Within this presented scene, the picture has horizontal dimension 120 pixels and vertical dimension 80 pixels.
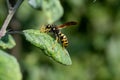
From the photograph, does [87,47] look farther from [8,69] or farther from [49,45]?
[49,45]

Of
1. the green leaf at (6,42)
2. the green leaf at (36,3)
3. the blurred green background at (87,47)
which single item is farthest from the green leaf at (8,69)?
the blurred green background at (87,47)

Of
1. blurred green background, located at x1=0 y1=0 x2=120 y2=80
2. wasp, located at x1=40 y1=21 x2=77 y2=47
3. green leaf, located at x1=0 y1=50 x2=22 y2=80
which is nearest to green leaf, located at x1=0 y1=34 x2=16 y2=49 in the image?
green leaf, located at x1=0 y1=50 x2=22 y2=80

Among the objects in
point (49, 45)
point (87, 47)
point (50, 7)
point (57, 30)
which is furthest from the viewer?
point (87, 47)

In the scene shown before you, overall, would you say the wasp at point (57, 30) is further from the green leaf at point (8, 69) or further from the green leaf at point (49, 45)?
the green leaf at point (8, 69)

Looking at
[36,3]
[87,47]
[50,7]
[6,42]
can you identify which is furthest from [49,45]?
[87,47]

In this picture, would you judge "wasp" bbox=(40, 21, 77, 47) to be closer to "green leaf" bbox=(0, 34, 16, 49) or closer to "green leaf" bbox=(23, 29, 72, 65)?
"green leaf" bbox=(23, 29, 72, 65)
